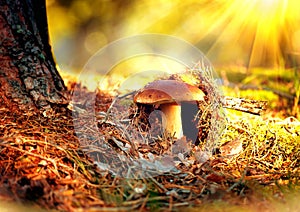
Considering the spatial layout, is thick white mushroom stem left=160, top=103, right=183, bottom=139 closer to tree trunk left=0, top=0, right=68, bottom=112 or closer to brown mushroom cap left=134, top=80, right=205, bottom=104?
brown mushroom cap left=134, top=80, right=205, bottom=104

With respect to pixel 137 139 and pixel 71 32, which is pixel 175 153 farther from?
pixel 71 32

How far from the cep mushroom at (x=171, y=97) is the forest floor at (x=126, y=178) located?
0.19ft

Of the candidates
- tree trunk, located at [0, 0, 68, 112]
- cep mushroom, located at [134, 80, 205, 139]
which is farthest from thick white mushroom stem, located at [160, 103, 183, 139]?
tree trunk, located at [0, 0, 68, 112]

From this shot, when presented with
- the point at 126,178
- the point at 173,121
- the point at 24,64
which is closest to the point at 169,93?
the point at 173,121

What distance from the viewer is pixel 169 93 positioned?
949 mm

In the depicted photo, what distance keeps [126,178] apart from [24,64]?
0.55 metres

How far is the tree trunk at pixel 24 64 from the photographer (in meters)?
1.03

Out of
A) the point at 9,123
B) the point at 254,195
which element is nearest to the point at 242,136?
the point at 254,195

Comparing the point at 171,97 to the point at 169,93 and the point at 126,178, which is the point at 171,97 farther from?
the point at 126,178

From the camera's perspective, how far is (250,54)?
2.00m

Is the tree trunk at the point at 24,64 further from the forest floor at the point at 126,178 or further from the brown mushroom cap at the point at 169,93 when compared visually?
the brown mushroom cap at the point at 169,93

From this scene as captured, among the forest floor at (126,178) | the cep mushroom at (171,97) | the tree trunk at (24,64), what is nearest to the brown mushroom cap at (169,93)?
the cep mushroom at (171,97)

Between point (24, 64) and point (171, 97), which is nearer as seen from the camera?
point (171, 97)

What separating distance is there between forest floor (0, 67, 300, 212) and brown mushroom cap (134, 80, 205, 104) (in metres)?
0.13
